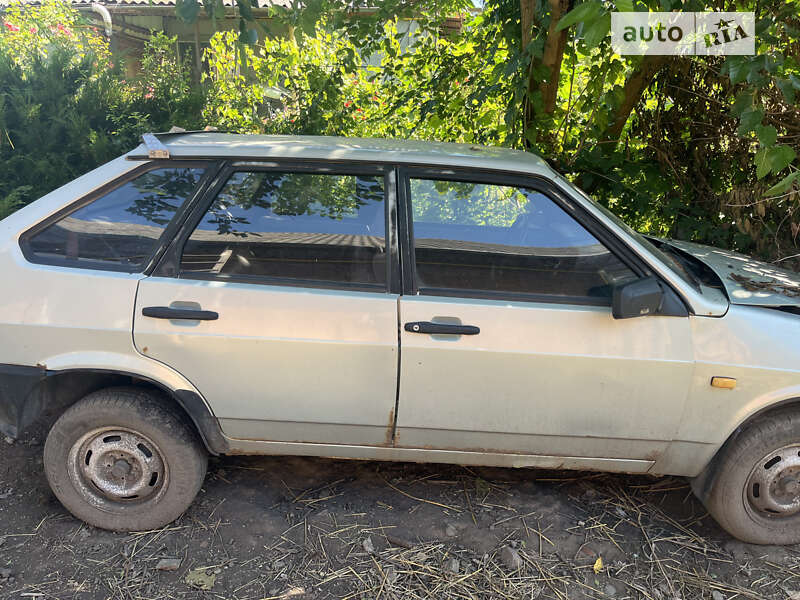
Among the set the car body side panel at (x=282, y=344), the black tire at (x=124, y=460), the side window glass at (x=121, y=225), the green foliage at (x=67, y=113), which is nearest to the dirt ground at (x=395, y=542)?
the black tire at (x=124, y=460)

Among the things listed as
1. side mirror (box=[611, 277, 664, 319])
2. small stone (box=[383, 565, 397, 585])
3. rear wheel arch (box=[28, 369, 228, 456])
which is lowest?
small stone (box=[383, 565, 397, 585])

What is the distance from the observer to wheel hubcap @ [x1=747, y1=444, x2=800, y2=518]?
2758mm

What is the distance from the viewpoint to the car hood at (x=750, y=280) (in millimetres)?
2756

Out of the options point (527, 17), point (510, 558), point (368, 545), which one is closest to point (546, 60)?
point (527, 17)

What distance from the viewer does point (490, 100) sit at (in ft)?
18.1

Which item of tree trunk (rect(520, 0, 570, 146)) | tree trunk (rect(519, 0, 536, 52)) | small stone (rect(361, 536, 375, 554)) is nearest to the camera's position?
small stone (rect(361, 536, 375, 554))

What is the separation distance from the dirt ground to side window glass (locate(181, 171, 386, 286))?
4.04 ft

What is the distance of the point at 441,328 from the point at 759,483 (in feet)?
5.46

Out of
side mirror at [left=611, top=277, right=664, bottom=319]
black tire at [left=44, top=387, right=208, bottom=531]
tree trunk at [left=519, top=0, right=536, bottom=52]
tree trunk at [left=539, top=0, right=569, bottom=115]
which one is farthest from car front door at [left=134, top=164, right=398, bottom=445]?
tree trunk at [left=519, top=0, right=536, bottom=52]

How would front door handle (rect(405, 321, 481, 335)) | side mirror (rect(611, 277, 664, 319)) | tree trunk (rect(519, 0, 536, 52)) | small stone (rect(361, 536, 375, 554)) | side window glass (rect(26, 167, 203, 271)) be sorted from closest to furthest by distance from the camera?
side mirror (rect(611, 277, 664, 319)), front door handle (rect(405, 321, 481, 335)), side window glass (rect(26, 167, 203, 271)), small stone (rect(361, 536, 375, 554)), tree trunk (rect(519, 0, 536, 52))

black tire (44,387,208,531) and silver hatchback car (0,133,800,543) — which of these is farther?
black tire (44,387,208,531)

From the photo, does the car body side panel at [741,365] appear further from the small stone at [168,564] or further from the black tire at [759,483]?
the small stone at [168,564]

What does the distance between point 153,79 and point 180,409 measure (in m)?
4.43

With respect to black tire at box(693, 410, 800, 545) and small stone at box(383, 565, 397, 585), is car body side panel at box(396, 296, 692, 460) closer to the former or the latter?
black tire at box(693, 410, 800, 545)
